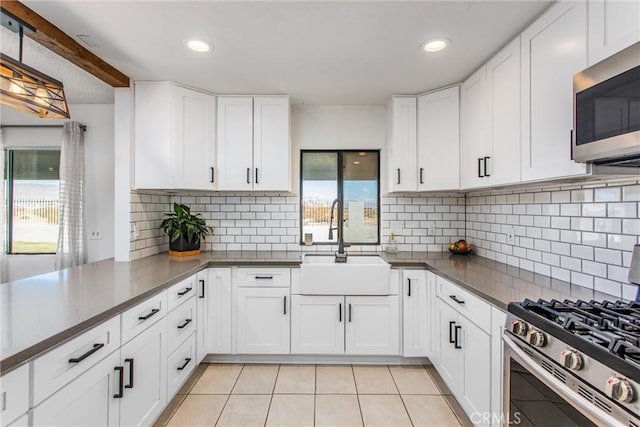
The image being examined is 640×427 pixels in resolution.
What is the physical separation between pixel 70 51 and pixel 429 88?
262 cm

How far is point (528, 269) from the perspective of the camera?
2131mm

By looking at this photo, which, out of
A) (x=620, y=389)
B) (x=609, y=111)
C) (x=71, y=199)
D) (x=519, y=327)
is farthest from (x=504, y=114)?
(x=71, y=199)

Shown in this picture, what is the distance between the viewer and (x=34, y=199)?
3211mm

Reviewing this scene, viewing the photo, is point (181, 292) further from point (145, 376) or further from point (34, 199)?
point (34, 199)

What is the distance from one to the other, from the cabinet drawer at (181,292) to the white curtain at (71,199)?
5.08 feet

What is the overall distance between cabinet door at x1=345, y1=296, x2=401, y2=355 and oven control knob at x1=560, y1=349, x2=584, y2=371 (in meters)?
1.55

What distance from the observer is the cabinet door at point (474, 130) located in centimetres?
216

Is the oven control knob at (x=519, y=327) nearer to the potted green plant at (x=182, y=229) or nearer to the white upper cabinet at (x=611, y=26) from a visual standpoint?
the white upper cabinet at (x=611, y=26)

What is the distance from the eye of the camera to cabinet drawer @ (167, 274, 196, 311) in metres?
1.98

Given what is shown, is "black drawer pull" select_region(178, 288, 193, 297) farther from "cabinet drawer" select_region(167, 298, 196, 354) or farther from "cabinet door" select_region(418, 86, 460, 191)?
"cabinet door" select_region(418, 86, 460, 191)

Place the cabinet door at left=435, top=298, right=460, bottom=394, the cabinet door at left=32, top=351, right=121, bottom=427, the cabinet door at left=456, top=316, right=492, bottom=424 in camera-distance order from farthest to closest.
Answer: the cabinet door at left=435, top=298, right=460, bottom=394
the cabinet door at left=456, top=316, right=492, bottom=424
the cabinet door at left=32, top=351, right=121, bottom=427

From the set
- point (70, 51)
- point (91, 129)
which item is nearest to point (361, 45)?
point (70, 51)

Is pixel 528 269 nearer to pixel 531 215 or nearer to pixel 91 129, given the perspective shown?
pixel 531 215

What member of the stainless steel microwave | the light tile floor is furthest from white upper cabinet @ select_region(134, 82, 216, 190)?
the stainless steel microwave
